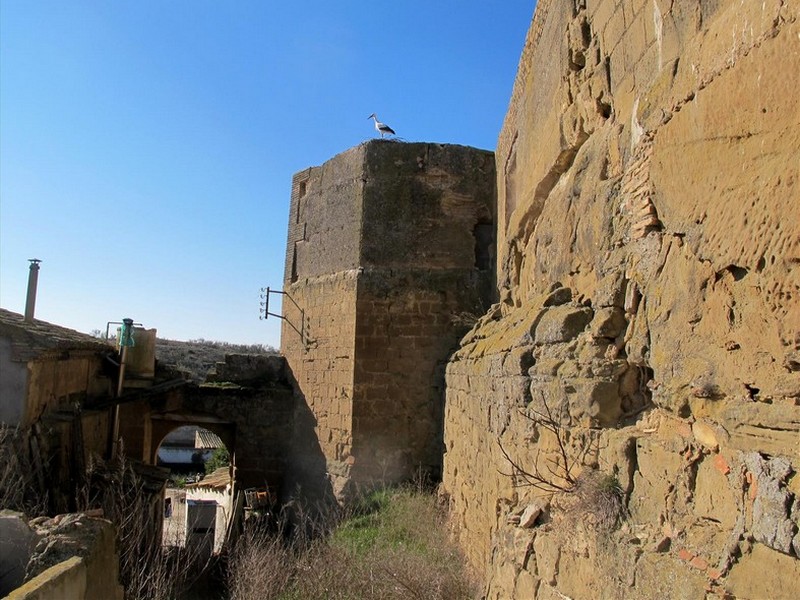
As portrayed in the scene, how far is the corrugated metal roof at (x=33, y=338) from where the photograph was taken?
7906mm

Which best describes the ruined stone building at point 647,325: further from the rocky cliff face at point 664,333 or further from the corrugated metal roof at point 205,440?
the corrugated metal roof at point 205,440

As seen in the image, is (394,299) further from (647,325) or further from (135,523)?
(647,325)

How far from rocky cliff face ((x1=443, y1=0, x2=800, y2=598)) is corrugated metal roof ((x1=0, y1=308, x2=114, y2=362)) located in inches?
237

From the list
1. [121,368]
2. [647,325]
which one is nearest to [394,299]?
[121,368]

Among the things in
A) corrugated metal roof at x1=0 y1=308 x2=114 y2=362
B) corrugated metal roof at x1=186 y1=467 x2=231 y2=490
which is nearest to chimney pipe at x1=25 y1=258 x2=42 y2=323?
corrugated metal roof at x1=0 y1=308 x2=114 y2=362

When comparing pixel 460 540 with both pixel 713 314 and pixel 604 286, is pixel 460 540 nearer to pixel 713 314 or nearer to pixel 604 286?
pixel 604 286

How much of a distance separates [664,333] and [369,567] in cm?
416

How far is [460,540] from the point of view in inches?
252

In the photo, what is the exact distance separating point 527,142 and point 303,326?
6.14 m

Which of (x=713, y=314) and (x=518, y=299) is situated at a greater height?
(x=518, y=299)

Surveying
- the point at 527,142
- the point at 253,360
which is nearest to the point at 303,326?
the point at 253,360

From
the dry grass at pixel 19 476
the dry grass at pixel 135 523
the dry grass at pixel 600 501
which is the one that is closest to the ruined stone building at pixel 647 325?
the dry grass at pixel 600 501

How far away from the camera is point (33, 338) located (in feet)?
27.0

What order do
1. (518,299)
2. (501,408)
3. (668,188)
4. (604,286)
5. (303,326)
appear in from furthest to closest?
(303,326), (518,299), (501,408), (604,286), (668,188)
